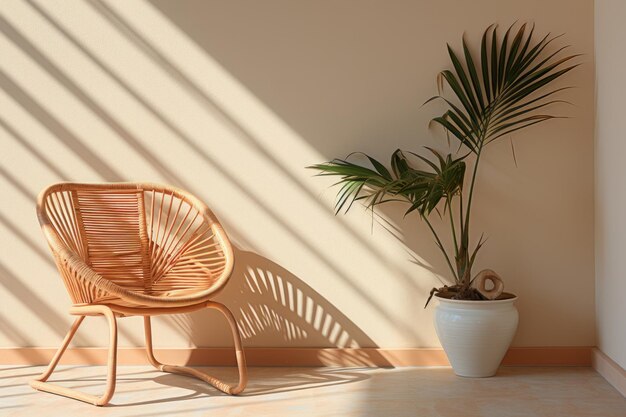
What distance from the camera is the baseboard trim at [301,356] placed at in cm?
344

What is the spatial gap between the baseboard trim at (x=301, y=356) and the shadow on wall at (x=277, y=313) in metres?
0.05

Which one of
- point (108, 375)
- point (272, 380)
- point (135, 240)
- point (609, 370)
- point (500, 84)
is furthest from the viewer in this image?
point (135, 240)

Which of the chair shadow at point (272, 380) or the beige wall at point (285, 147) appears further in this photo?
the beige wall at point (285, 147)

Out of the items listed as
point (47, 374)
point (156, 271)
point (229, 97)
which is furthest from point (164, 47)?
point (47, 374)

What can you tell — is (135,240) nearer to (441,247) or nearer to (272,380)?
(272,380)

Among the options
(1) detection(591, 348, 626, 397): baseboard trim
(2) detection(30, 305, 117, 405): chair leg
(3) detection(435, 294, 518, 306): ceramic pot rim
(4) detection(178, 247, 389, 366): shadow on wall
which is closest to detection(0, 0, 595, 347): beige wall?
(4) detection(178, 247, 389, 366): shadow on wall

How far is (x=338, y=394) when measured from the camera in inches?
117

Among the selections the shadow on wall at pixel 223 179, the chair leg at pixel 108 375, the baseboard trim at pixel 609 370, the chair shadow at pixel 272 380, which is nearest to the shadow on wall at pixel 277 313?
the shadow on wall at pixel 223 179

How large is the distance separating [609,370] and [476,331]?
0.57 m

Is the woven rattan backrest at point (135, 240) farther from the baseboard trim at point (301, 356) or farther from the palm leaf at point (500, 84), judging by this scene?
the palm leaf at point (500, 84)

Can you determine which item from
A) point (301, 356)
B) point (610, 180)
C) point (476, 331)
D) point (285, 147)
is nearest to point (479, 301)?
point (476, 331)

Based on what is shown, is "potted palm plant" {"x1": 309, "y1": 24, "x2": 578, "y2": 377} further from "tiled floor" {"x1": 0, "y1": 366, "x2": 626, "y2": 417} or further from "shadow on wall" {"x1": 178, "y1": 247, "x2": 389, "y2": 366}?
"shadow on wall" {"x1": 178, "y1": 247, "x2": 389, "y2": 366}

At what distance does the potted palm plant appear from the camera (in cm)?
318

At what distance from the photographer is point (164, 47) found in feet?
11.8
